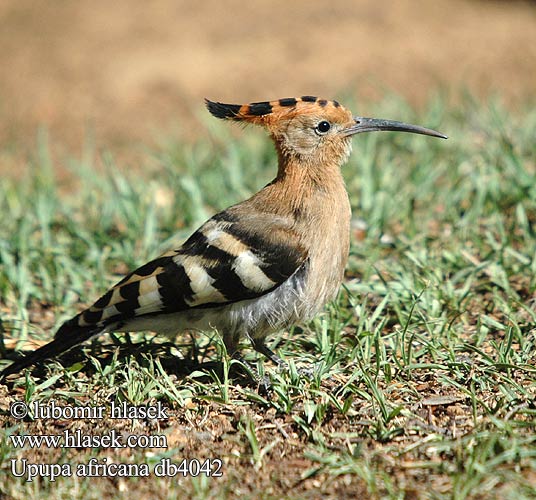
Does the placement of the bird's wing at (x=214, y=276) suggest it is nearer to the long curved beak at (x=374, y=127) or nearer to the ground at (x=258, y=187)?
the ground at (x=258, y=187)

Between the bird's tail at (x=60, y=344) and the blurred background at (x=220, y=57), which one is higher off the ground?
the blurred background at (x=220, y=57)

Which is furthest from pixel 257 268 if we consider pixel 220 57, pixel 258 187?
pixel 220 57

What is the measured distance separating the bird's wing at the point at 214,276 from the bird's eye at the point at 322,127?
0.44 m

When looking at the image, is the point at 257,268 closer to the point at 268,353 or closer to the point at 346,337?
the point at 268,353

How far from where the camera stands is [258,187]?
5.40 m

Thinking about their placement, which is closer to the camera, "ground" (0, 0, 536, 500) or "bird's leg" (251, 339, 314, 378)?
"ground" (0, 0, 536, 500)

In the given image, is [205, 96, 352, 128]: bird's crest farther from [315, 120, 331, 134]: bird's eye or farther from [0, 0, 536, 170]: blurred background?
[0, 0, 536, 170]: blurred background

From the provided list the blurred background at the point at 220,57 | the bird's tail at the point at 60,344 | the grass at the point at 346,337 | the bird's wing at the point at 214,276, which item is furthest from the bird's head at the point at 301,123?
the blurred background at the point at 220,57

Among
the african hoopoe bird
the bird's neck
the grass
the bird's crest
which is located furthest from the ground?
the bird's crest

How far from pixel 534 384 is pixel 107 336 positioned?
189cm

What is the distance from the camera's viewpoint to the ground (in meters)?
2.94

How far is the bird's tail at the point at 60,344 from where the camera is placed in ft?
11.3

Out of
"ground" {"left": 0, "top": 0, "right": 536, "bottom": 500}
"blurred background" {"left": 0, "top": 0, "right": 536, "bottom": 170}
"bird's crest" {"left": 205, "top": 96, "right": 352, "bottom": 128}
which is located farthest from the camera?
"blurred background" {"left": 0, "top": 0, "right": 536, "bottom": 170}

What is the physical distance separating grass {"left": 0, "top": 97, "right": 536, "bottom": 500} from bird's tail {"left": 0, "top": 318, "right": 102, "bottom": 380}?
0.10 metres
